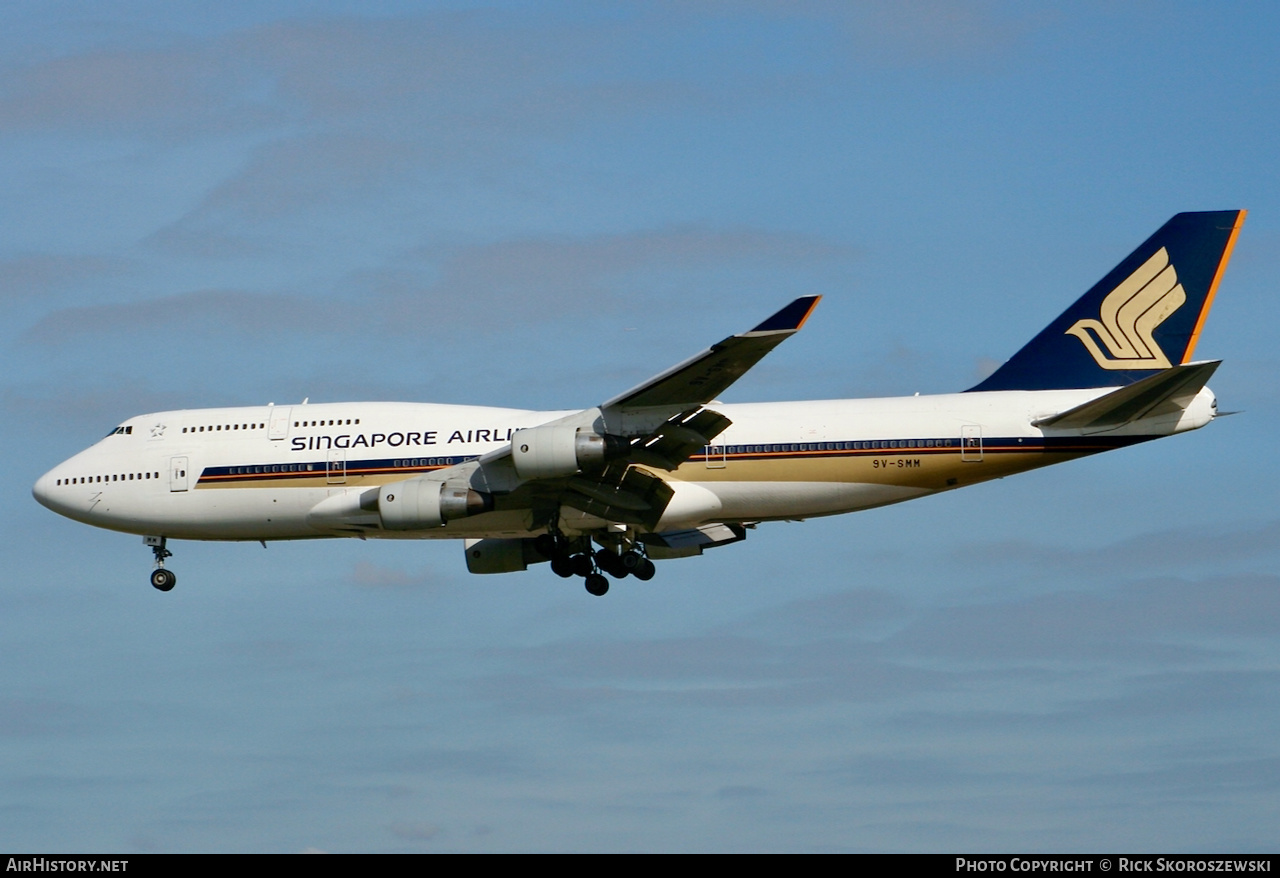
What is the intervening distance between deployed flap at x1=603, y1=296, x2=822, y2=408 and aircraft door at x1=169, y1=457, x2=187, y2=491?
11839 millimetres

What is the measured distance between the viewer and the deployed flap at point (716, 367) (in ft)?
98.2

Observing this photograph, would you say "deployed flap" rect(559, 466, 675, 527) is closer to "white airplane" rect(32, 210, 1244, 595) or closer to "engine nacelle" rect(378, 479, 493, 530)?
"white airplane" rect(32, 210, 1244, 595)

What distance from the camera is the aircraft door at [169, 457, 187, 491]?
127ft

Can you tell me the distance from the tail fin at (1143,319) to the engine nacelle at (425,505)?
39.4 feet

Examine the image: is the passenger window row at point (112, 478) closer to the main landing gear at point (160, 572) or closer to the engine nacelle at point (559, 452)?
the main landing gear at point (160, 572)

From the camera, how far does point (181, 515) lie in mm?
38844

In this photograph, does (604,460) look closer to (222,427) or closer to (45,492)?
(222,427)

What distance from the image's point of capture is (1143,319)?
123ft

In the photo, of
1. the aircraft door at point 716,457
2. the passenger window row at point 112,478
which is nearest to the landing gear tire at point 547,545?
the aircraft door at point 716,457

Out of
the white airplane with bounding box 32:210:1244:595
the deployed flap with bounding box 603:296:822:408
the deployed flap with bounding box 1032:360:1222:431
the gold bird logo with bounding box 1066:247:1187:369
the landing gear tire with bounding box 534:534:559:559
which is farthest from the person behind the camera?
the landing gear tire with bounding box 534:534:559:559

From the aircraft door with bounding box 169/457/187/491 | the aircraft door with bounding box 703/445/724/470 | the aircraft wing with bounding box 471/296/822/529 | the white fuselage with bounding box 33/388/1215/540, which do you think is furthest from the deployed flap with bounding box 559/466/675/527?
the aircraft door with bounding box 169/457/187/491
